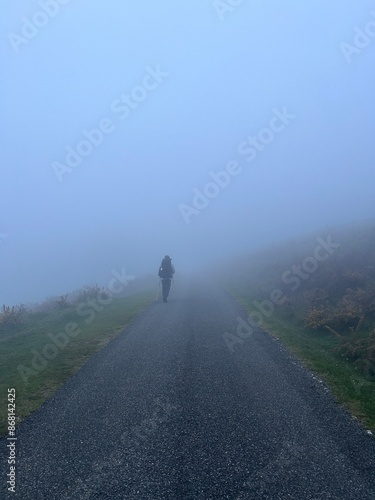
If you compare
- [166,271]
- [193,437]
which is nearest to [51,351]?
[193,437]

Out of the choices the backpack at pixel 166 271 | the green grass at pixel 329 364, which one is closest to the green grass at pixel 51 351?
the backpack at pixel 166 271

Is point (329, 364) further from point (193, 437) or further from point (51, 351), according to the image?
point (51, 351)

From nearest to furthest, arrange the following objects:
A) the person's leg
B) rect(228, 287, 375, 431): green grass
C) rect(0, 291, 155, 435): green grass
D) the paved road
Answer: the paved road → rect(228, 287, 375, 431): green grass → rect(0, 291, 155, 435): green grass → the person's leg

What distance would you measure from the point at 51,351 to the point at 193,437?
8387 millimetres

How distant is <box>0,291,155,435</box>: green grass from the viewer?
8631 millimetres

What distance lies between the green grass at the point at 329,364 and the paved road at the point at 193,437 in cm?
42

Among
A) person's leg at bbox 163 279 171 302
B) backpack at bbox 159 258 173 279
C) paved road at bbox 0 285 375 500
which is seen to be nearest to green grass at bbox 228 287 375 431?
paved road at bbox 0 285 375 500

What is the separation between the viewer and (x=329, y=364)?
10.9 metres

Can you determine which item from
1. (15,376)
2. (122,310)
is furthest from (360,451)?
(122,310)

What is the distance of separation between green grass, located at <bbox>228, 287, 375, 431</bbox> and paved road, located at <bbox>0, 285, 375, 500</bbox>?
418 mm

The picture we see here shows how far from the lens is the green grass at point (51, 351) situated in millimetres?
8631

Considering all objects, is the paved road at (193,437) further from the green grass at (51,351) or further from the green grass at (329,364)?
the green grass at (51,351)

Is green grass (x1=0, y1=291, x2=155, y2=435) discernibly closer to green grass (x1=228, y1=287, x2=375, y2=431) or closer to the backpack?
the backpack

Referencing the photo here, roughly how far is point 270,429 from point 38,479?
396 centimetres
